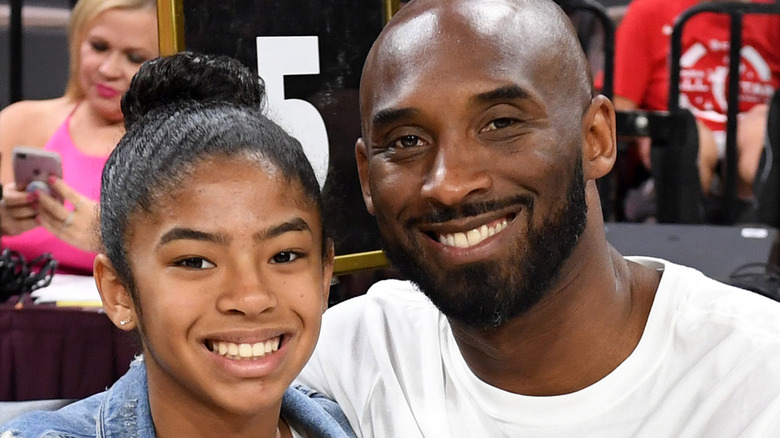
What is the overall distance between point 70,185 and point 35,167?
0.12 meters

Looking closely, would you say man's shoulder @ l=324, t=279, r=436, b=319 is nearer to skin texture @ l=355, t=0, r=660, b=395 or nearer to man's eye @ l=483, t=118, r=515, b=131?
skin texture @ l=355, t=0, r=660, b=395

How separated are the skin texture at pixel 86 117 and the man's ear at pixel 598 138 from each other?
1.82 metres

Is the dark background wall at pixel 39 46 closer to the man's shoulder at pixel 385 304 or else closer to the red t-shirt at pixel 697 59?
the red t-shirt at pixel 697 59

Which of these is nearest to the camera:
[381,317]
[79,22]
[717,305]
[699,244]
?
[717,305]

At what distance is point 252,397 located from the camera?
1.62m

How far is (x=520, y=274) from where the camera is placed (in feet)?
5.84

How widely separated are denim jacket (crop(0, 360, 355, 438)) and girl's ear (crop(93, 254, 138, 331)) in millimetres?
109

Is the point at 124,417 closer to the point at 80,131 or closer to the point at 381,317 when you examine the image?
the point at 381,317

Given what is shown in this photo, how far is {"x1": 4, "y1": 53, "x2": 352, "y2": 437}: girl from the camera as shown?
158cm

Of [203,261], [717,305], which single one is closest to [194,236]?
[203,261]

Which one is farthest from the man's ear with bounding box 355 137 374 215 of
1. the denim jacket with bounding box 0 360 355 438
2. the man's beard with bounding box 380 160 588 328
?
the denim jacket with bounding box 0 360 355 438

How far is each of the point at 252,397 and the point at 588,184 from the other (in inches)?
26.7

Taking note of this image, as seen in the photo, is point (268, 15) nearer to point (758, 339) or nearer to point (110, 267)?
point (110, 267)

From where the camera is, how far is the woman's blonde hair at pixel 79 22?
3473mm
